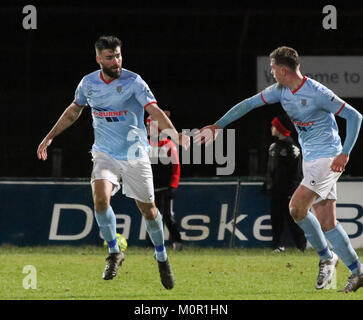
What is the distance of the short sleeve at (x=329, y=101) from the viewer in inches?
311

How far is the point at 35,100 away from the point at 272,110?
468 cm

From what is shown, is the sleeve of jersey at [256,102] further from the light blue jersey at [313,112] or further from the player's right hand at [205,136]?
the player's right hand at [205,136]

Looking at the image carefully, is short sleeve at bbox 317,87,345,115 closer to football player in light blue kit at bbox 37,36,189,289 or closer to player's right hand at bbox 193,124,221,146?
player's right hand at bbox 193,124,221,146

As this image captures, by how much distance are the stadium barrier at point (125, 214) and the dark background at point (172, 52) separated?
5152mm

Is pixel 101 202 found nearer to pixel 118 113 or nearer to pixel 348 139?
pixel 118 113

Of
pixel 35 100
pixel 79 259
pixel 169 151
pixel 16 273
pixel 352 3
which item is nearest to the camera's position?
pixel 16 273

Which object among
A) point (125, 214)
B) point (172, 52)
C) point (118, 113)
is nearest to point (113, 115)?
point (118, 113)

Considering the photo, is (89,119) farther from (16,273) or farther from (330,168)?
(330,168)

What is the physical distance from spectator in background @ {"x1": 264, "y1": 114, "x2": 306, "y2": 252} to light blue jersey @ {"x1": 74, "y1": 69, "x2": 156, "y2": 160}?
12.9 ft

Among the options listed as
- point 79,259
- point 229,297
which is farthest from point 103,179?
point 79,259

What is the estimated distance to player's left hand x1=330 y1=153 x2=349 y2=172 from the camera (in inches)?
303

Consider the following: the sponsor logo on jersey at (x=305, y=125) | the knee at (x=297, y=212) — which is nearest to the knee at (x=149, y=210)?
the knee at (x=297, y=212)

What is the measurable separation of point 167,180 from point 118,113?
382 cm
